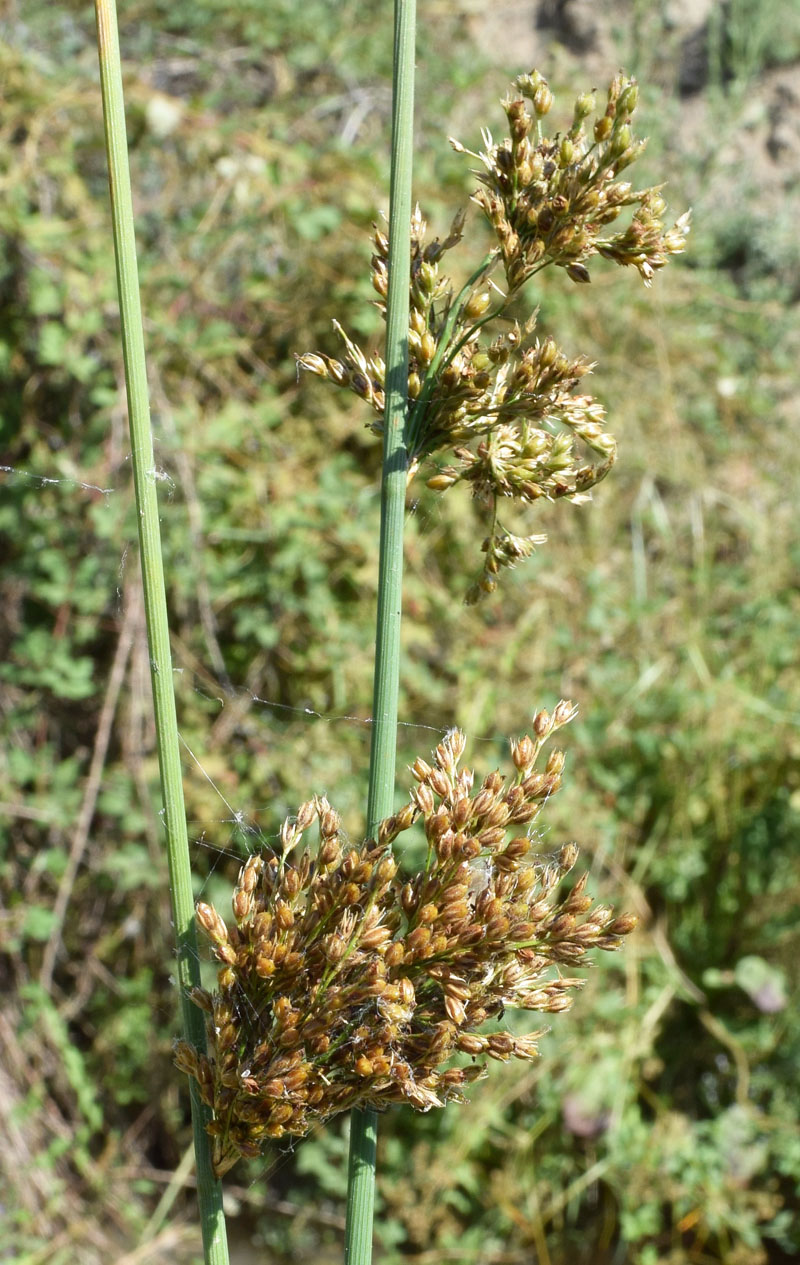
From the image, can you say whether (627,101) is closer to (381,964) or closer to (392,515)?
(392,515)

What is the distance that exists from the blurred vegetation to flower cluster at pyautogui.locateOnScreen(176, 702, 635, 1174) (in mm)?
1841

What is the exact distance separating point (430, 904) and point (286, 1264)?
2.56m

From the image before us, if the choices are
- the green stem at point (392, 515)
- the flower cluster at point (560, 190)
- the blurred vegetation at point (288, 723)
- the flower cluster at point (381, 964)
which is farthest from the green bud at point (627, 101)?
the blurred vegetation at point (288, 723)

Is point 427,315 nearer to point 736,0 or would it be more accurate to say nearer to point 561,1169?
point 561,1169

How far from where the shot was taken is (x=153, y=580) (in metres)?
0.71

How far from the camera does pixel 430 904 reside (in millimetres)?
702

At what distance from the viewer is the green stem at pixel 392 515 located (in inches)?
27.7

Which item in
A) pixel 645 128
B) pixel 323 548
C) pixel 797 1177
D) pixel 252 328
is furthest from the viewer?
pixel 645 128

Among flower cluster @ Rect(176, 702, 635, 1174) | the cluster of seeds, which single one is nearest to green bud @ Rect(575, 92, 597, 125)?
the cluster of seeds

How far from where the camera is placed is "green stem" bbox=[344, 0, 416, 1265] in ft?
2.31

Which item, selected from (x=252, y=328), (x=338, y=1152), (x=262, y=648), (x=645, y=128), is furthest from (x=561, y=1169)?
(x=645, y=128)

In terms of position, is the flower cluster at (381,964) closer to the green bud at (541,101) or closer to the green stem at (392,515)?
the green stem at (392,515)

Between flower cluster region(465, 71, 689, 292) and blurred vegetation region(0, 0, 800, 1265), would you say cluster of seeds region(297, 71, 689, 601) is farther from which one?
blurred vegetation region(0, 0, 800, 1265)

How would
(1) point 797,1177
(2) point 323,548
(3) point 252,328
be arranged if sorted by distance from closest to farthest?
(1) point 797,1177 < (2) point 323,548 < (3) point 252,328
